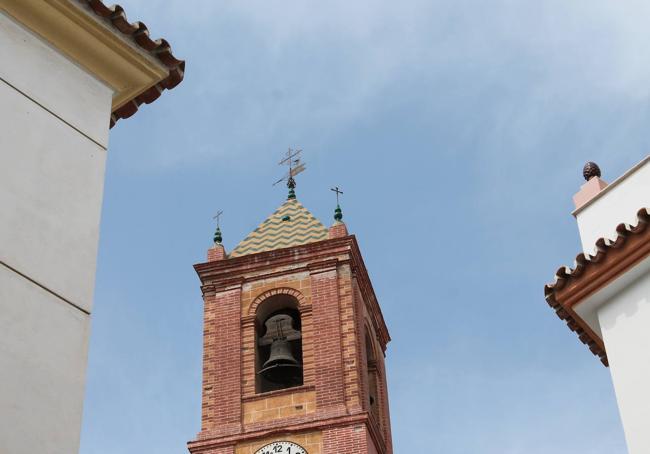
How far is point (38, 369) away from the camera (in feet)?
18.4

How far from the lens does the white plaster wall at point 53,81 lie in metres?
6.57

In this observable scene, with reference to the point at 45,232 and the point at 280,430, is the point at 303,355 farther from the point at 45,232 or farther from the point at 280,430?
the point at 45,232

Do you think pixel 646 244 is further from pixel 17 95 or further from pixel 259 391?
pixel 259 391

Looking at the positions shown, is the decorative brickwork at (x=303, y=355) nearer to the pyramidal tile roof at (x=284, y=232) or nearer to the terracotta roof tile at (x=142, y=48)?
the pyramidal tile roof at (x=284, y=232)

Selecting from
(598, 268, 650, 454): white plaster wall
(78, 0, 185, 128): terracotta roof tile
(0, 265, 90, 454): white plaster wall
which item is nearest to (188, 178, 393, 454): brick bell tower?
(598, 268, 650, 454): white plaster wall

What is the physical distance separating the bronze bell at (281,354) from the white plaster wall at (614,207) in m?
14.9

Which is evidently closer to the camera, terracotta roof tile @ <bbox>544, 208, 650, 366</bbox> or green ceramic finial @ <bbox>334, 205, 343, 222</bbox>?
terracotta roof tile @ <bbox>544, 208, 650, 366</bbox>

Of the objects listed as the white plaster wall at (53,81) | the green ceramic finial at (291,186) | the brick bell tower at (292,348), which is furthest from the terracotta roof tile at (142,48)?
the green ceramic finial at (291,186)

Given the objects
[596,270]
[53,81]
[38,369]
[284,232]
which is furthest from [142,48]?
[284,232]

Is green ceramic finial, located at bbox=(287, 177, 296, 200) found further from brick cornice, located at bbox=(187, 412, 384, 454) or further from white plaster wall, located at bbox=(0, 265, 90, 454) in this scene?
white plaster wall, located at bbox=(0, 265, 90, 454)

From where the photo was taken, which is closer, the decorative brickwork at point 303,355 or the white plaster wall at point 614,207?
the white plaster wall at point 614,207

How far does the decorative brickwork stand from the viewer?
75.0 feet

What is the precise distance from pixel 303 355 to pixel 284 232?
374 cm

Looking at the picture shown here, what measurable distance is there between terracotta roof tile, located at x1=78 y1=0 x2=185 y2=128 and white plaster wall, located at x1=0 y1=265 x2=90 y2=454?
66.7 inches
